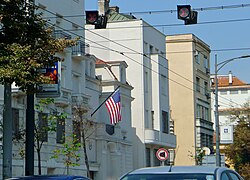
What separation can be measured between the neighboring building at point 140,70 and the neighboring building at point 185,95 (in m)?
10.6

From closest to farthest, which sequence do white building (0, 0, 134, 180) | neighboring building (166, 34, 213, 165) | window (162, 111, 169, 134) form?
white building (0, 0, 134, 180)
window (162, 111, 169, 134)
neighboring building (166, 34, 213, 165)

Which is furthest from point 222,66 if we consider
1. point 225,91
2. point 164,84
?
point 225,91

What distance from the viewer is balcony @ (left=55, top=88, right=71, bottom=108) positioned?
3931cm

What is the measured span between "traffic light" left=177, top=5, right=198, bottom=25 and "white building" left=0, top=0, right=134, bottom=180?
11969 millimetres

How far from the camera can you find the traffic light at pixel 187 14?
75.4ft

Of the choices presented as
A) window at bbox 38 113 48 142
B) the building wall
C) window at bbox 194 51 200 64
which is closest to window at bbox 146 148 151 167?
the building wall

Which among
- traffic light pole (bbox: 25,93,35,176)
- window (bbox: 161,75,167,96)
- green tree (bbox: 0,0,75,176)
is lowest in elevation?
traffic light pole (bbox: 25,93,35,176)

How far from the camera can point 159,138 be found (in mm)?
56781

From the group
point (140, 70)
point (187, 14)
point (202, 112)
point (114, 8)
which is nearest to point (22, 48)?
point (187, 14)

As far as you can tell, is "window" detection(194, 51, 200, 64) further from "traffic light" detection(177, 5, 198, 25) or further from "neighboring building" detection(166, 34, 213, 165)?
"traffic light" detection(177, 5, 198, 25)

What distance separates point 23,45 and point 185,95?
5185 centimetres

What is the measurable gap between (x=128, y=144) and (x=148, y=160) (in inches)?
236

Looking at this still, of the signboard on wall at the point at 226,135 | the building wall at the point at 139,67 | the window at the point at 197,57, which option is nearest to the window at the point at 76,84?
the signboard on wall at the point at 226,135

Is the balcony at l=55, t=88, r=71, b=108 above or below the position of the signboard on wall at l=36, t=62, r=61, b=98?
above
